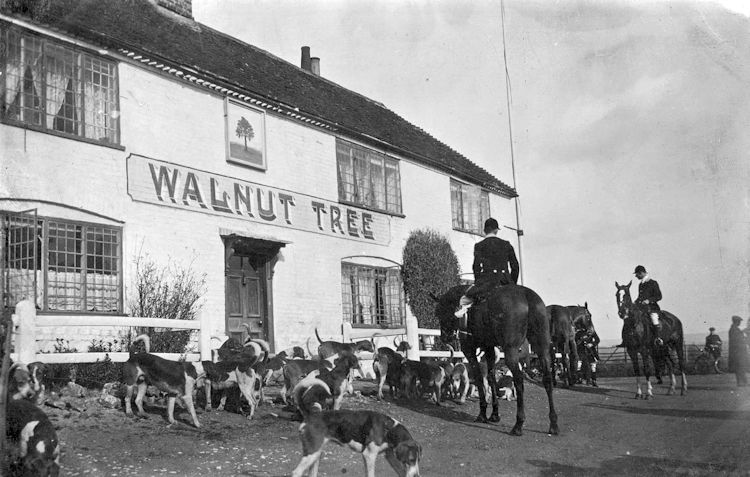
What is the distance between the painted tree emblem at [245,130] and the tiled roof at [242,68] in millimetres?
709

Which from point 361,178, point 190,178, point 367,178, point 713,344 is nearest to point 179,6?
point 190,178

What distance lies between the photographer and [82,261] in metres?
12.7

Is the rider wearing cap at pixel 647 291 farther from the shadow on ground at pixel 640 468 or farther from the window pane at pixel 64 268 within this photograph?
the window pane at pixel 64 268

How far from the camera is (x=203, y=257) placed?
595 inches

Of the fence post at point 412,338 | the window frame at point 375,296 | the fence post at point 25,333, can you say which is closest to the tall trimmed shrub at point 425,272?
the window frame at point 375,296

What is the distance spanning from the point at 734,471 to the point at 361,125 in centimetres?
1632

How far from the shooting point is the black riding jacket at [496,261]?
11.1 meters

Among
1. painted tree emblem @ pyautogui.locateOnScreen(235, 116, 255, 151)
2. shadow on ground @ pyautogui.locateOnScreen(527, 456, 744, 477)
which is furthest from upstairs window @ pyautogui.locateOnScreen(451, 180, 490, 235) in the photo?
shadow on ground @ pyautogui.locateOnScreen(527, 456, 744, 477)

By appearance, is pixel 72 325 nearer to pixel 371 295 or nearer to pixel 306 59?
pixel 371 295

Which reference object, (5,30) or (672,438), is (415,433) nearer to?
(672,438)

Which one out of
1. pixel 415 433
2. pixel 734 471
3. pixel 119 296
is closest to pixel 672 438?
pixel 734 471

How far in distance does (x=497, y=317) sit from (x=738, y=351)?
1213 centimetres

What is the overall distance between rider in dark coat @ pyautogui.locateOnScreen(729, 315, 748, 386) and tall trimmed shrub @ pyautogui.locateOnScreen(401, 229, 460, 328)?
8.44 meters

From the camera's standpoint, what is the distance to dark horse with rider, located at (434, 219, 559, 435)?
408 inches
